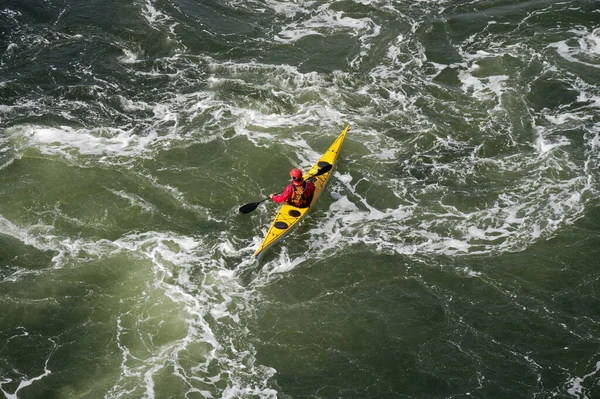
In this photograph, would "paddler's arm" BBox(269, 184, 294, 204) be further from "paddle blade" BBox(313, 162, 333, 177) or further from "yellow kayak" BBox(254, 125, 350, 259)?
"paddle blade" BBox(313, 162, 333, 177)

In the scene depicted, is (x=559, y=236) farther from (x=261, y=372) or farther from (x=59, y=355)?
(x=59, y=355)

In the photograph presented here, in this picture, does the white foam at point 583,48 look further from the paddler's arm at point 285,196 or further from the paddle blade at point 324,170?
the paddler's arm at point 285,196

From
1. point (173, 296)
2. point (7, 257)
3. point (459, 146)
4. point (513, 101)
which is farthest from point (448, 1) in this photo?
point (7, 257)

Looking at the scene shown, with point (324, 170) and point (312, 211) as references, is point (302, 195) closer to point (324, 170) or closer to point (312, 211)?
point (312, 211)

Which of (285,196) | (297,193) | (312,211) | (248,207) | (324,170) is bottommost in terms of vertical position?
(312,211)

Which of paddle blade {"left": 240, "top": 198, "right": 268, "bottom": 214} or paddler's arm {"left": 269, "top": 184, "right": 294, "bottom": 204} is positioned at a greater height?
paddler's arm {"left": 269, "top": 184, "right": 294, "bottom": 204}

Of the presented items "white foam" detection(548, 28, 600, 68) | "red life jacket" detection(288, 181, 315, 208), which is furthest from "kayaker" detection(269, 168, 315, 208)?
"white foam" detection(548, 28, 600, 68)

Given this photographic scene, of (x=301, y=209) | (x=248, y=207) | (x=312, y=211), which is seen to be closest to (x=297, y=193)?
(x=301, y=209)
